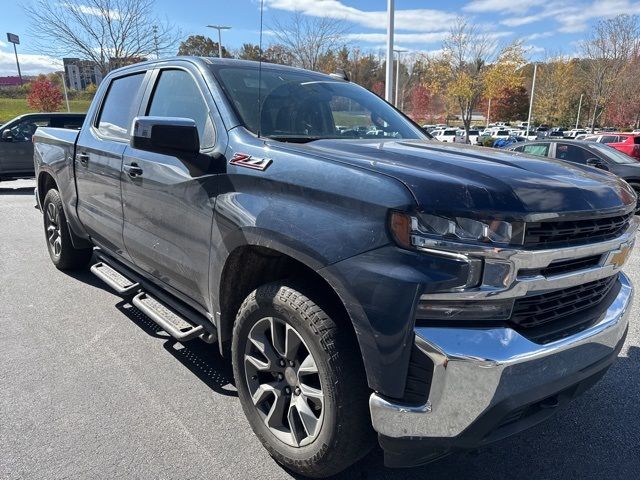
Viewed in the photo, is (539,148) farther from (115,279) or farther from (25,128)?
(25,128)

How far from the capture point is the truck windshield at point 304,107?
2.70 m

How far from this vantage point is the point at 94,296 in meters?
4.65

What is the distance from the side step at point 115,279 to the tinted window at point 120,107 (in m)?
1.10

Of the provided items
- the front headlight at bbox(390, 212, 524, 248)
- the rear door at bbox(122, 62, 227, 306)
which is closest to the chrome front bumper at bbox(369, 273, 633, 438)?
the front headlight at bbox(390, 212, 524, 248)

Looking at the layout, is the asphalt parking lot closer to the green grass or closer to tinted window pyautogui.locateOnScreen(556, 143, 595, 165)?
tinted window pyautogui.locateOnScreen(556, 143, 595, 165)

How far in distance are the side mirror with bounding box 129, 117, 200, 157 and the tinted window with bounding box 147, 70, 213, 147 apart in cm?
19

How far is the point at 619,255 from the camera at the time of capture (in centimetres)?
219

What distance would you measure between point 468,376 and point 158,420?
185 centimetres

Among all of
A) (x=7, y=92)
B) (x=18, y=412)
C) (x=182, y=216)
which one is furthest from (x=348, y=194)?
(x=7, y=92)

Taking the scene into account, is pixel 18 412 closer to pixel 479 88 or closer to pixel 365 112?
pixel 365 112

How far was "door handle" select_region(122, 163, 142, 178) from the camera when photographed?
10.3ft

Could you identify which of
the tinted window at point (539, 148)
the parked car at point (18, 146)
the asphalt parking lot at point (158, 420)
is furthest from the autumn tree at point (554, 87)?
the asphalt parking lot at point (158, 420)

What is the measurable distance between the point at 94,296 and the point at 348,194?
3689mm

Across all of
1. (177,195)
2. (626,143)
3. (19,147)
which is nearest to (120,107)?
(177,195)
